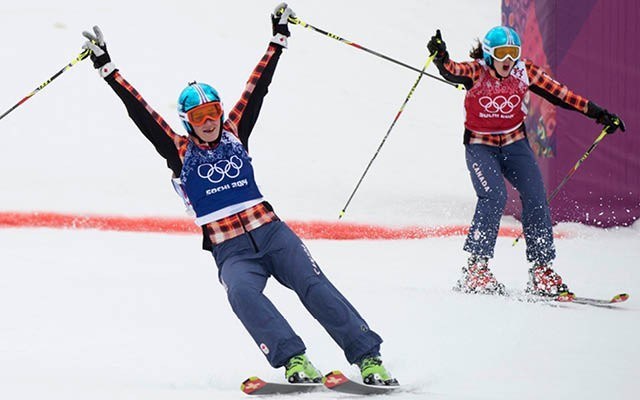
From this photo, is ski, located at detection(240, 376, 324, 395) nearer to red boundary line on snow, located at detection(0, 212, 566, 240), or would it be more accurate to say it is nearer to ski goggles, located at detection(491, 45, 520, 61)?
ski goggles, located at detection(491, 45, 520, 61)

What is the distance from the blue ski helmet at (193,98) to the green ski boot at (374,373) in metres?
1.10

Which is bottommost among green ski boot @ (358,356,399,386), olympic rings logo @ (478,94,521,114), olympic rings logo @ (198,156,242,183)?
green ski boot @ (358,356,399,386)

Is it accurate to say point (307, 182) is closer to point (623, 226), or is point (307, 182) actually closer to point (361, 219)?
point (361, 219)

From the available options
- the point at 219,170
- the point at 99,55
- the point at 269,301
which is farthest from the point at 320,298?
the point at 99,55

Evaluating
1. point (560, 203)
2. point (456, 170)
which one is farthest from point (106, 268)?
point (456, 170)

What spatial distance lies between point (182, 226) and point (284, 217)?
90 cm

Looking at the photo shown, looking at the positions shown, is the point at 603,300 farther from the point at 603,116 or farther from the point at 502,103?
the point at 502,103

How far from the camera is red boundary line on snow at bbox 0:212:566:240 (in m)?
8.31

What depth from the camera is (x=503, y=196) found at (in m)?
6.03

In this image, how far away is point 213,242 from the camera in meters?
4.16

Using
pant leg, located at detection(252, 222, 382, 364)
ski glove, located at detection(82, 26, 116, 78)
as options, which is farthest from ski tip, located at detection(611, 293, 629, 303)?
ski glove, located at detection(82, 26, 116, 78)

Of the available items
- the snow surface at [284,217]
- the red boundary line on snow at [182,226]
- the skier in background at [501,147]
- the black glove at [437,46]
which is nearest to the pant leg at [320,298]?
Answer: the snow surface at [284,217]

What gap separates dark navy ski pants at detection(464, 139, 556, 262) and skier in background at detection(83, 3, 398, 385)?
6.49ft

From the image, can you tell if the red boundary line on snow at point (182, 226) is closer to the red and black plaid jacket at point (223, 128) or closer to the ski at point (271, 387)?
the red and black plaid jacket at point (223, 128)
